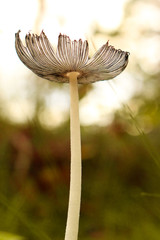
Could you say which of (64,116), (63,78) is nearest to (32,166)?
(64,116)

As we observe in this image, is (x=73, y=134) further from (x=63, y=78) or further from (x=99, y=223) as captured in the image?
(x=99, y=223)

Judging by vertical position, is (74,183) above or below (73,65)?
below

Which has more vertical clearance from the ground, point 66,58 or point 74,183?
point 66,58

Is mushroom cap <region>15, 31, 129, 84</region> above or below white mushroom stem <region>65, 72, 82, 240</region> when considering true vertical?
above

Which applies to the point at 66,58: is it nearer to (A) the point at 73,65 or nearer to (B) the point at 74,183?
(A) the point at 73,65

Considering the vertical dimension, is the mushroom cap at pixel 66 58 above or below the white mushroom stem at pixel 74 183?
above

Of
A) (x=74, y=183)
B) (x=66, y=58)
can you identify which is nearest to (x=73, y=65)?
(x=66, y=58)
